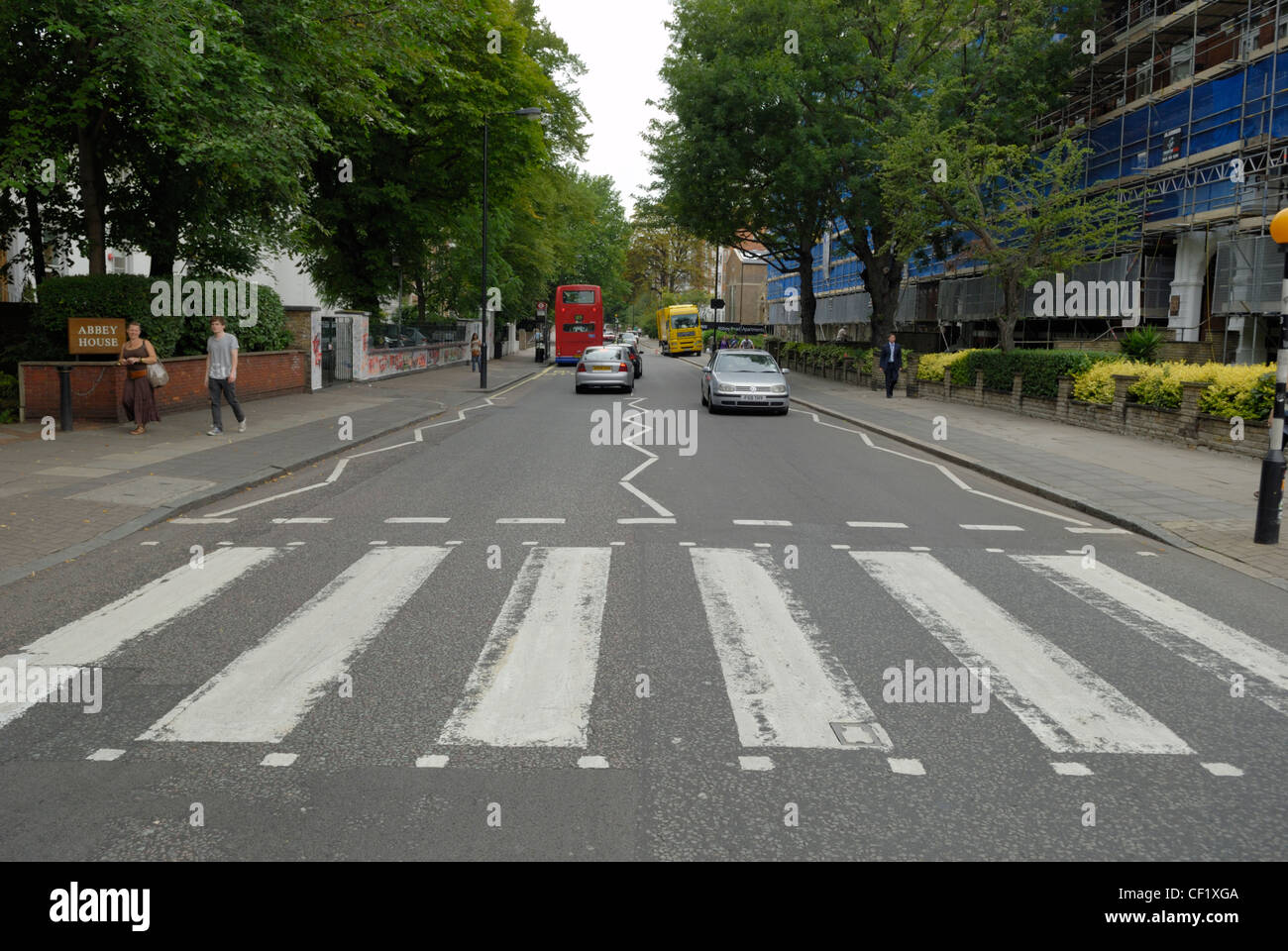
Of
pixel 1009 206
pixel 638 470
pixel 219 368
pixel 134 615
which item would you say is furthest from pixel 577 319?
pixel 134 615

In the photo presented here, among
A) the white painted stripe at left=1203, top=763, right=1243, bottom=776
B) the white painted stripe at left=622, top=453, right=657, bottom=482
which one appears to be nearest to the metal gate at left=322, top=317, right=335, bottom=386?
the white painted stripe at left=622, top=453, right=657, bottom=482

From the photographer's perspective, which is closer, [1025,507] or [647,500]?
[647,500]

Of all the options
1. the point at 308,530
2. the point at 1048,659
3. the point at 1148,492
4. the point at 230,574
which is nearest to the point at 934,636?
the point at 1048,659

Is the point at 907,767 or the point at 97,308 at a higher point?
the point at 97,308

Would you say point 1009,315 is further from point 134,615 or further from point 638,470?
point 134,615

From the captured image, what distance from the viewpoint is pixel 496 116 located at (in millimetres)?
30828

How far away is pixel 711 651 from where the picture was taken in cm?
564

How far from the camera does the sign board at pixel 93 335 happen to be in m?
16.2

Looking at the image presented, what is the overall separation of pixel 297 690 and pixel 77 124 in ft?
49.8

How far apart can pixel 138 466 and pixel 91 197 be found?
7.89 m

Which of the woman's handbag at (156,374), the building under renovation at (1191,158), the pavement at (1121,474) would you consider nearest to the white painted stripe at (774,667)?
the pavement at (1121,474)

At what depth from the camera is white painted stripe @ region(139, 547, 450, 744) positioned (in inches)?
177

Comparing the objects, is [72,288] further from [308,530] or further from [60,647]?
[60,647]

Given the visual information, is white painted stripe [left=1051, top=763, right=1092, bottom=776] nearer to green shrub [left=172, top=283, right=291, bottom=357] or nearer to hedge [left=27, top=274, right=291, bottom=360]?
hedge [left=27, top=274, right=291, bottom=360]
